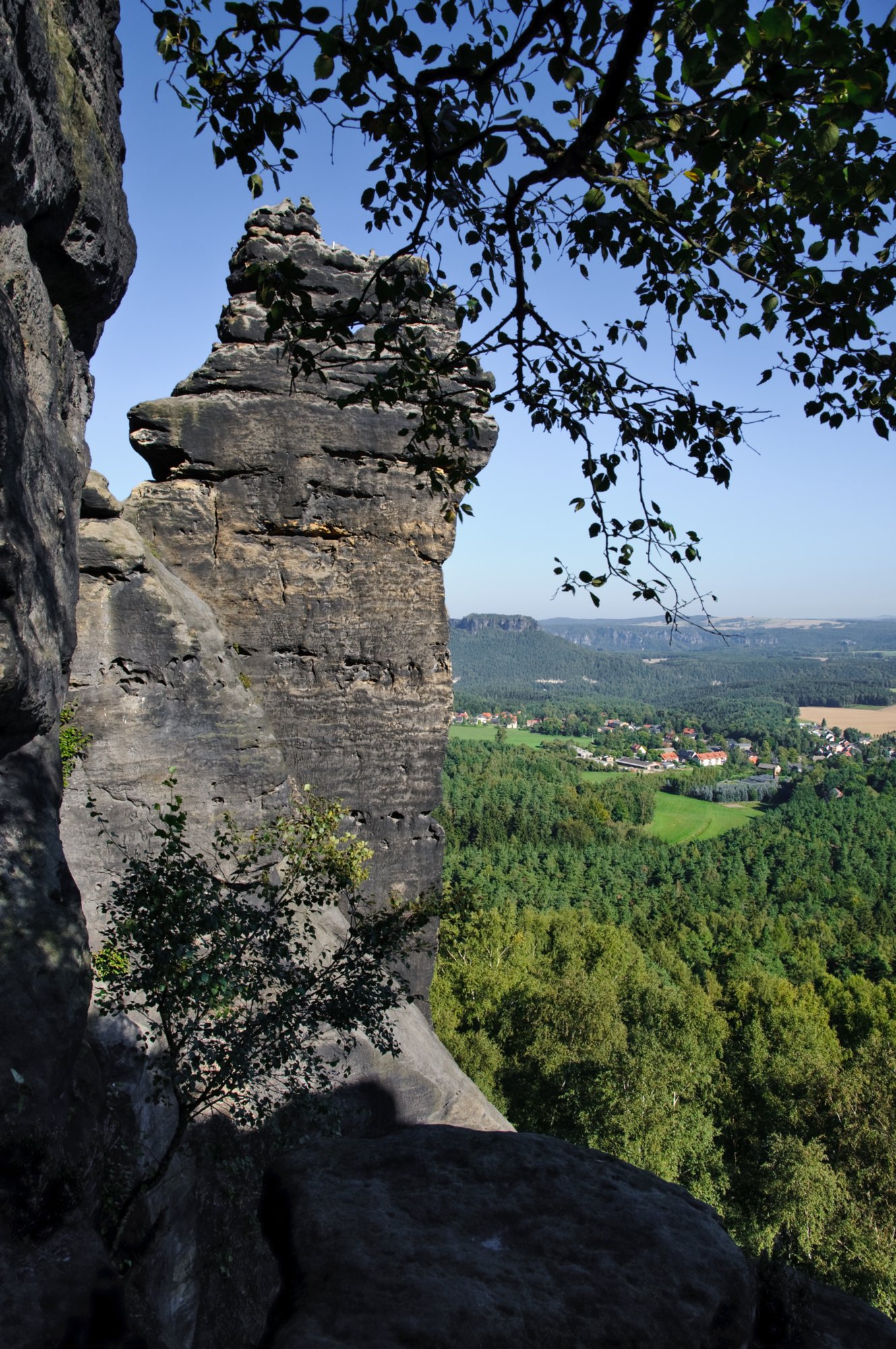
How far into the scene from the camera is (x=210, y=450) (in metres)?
10.1

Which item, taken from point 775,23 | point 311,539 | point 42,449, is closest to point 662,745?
point 311,539

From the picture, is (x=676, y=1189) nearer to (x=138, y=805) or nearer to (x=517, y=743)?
(x=138, y=805)

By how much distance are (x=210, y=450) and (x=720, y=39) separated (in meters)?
8.38

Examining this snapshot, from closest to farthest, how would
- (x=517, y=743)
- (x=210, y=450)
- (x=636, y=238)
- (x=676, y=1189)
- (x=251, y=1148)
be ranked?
1. (x=676, y=1189)
2. (x=636, y=238)
3. (x=251, y=1148)
4. (x=210, y=450)
5. (x=517, y=743)

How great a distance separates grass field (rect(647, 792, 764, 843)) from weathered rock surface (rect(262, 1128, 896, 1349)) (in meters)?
77.1

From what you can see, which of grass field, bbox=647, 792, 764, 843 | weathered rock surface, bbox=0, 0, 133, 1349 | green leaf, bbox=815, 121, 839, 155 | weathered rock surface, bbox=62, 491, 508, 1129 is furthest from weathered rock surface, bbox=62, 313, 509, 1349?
grass field, bbox=647, 792, 764, 843

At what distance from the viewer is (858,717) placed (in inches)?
6806

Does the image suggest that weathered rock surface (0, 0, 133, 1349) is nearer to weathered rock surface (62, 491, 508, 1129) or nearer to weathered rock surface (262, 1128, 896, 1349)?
weathered rock surface (262, 1128, 896, 1349)

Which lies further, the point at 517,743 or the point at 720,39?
the point at 517,743

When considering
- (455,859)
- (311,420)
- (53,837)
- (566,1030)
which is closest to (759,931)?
(455,859)

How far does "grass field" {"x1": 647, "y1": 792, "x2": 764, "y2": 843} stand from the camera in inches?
3219

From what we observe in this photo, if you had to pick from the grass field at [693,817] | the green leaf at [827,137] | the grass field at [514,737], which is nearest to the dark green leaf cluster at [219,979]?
the green leaf at [827,137]

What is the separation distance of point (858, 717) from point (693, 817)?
103477mm

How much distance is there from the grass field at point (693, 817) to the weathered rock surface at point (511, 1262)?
3035 inches
